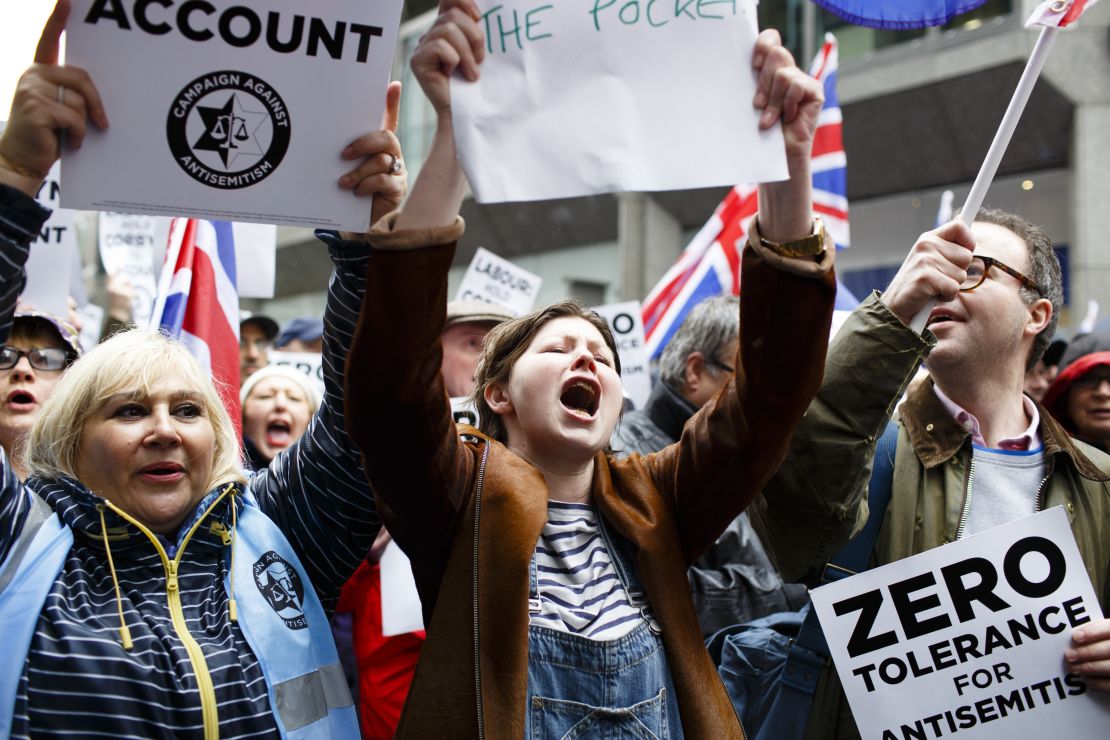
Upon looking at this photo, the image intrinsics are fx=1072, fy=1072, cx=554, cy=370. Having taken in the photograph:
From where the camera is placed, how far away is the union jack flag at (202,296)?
3324mm

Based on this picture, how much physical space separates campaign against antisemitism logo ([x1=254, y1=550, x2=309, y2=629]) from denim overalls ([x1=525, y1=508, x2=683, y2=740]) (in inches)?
18.9

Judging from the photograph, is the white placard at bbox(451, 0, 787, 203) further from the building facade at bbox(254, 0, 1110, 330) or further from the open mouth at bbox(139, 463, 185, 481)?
the building facade at bbox(254, 0, 1110, 330)

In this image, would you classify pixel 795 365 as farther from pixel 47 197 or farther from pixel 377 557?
pixel 47 197

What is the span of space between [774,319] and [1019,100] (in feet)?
2.35

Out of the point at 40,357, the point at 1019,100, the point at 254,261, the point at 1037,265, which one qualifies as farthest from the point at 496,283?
the point at 1019,100

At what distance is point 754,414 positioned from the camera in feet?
6.25

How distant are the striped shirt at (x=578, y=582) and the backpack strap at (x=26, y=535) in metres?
0.88

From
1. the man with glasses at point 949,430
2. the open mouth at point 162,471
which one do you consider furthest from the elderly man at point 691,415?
the open mouth at point 162,471

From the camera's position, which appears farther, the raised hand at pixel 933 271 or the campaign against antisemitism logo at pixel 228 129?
the raised hand at pixel 933 271

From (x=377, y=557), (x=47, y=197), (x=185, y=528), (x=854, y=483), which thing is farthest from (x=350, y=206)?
(x=47, y=197)

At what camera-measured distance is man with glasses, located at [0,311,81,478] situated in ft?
10.1

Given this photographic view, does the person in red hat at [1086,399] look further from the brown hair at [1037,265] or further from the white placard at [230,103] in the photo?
the white placard at [230,103]

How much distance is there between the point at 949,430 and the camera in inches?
91.9

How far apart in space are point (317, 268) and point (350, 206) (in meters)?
16.3
